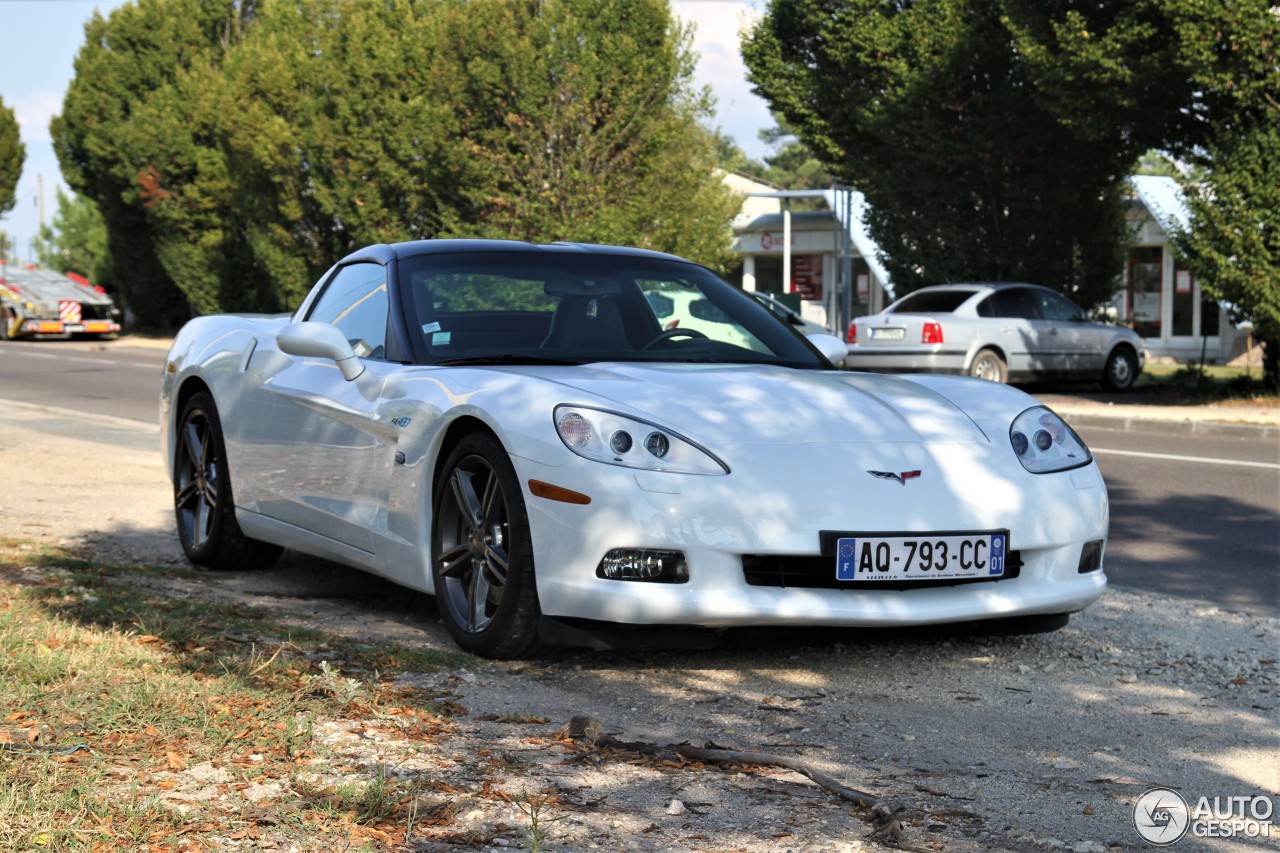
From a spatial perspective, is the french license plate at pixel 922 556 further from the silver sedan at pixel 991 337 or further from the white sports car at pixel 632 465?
the silver sedan at pixel 991 337

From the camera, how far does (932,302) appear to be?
21.9m

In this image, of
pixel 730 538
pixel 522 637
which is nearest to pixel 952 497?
pixel 730 538

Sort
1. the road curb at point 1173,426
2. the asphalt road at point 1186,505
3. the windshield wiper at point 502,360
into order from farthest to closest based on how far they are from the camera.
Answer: the road curb at point 1173,426 → the asphalt road at point 1186,505 → the windshield wiper at point 502,360

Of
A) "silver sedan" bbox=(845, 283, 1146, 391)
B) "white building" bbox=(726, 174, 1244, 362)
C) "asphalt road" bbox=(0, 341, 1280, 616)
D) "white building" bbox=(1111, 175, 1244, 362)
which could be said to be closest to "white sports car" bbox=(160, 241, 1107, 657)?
"asphalt road" bbox=(0, 341, 1280, 616)

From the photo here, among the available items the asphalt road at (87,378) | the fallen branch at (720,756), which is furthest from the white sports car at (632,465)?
the asphalt road at (87,378)

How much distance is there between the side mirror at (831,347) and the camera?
6.16m

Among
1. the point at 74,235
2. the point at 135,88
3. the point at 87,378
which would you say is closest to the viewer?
the point at 87,378

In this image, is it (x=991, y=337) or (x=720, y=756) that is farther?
(x=991, y=337)

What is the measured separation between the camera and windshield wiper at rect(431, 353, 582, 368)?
17.6 ft

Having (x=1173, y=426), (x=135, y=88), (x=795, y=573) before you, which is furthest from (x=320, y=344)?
(x=135, y=88)

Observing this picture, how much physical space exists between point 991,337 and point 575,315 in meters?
16.4

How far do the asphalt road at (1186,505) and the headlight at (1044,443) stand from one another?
5.91 ft

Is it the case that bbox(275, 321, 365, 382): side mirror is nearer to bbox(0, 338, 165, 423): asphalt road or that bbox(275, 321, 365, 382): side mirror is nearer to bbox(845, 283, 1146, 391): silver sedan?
bbox(0, 338, 165, 423): asphalt road

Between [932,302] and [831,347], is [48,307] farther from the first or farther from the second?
[831,347]
